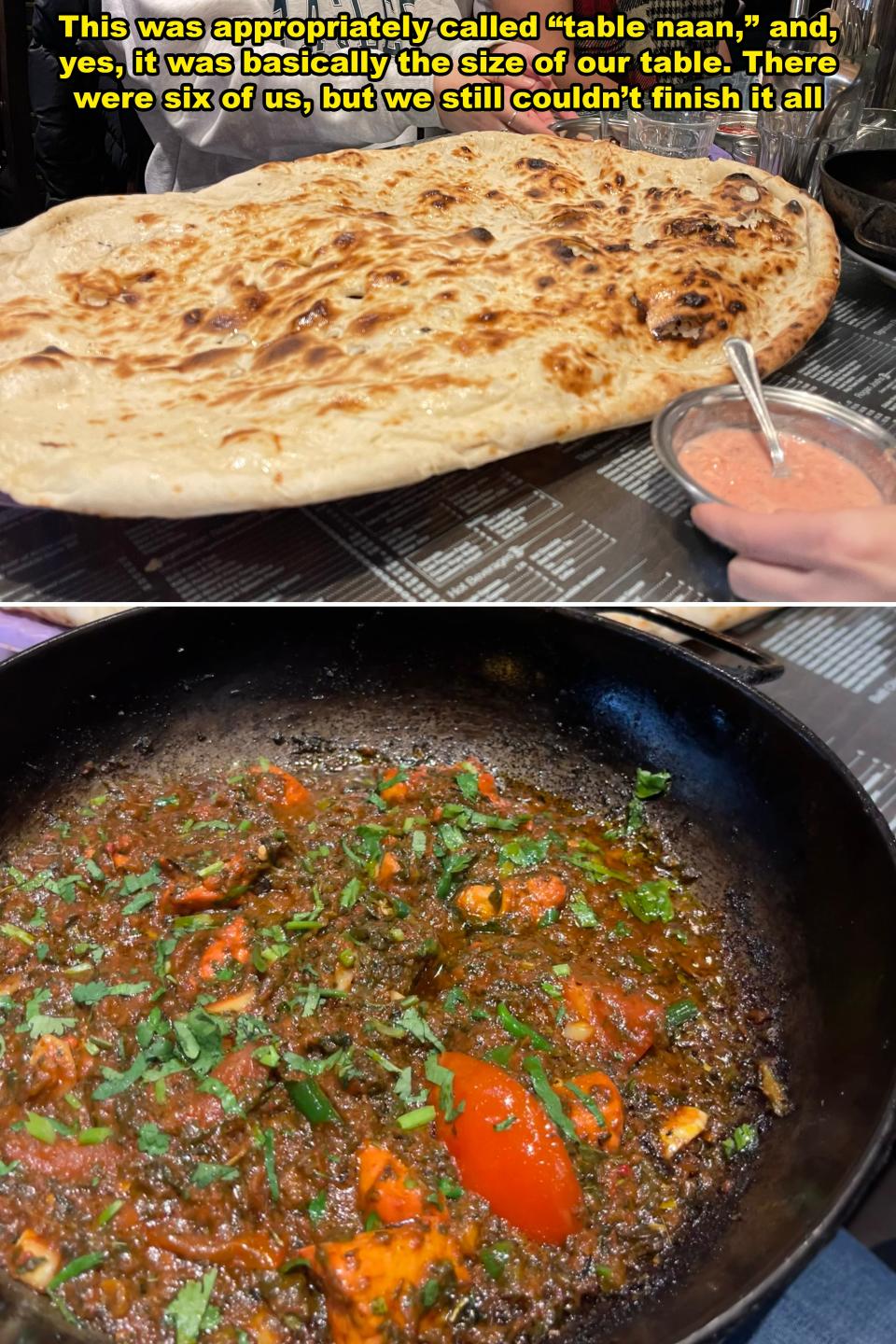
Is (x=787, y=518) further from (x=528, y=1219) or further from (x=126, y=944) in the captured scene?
(x=126, y=944)

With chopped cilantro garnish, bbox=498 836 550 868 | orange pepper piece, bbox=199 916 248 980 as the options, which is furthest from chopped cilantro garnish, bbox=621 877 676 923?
orange pepper piece, bbox=199 916 248 980

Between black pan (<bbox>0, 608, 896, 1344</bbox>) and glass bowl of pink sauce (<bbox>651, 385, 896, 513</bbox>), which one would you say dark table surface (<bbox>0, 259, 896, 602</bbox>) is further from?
black pan (<bbox>0, 608, 896, 1344</bbox>)

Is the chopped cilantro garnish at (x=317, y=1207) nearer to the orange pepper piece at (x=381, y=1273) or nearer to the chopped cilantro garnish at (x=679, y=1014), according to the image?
the orange pepper piece at (x=381, y=1273)

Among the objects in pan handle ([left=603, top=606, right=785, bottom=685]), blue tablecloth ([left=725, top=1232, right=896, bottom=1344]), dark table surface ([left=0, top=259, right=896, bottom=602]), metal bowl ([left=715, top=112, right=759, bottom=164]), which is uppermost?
metal bowl ([left=715, top=112, right=759, bottom=164])

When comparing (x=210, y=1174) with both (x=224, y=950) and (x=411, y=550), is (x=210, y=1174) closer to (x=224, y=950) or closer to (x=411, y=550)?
(x=224, y=950)

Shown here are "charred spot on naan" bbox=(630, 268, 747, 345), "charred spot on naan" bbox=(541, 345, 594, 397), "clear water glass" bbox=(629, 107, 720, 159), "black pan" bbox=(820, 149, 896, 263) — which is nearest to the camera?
"charred spot on naan" bbox=(541, 345, 594, 397)

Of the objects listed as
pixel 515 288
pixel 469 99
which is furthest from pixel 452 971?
pixel 469 99
